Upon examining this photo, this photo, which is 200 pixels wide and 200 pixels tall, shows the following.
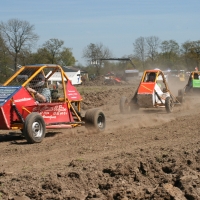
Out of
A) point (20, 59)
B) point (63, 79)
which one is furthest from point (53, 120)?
point (20, 59)

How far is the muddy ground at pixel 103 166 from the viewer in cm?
630

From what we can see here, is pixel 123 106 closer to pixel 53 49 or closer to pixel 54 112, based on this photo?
pixel 54 112

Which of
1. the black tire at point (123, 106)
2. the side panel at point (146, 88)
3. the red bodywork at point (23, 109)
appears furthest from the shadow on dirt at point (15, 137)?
the side panel at point (146, 88)

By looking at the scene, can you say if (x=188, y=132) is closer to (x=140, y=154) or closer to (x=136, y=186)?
(x=140, y=154)

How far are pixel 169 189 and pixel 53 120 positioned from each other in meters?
5.41

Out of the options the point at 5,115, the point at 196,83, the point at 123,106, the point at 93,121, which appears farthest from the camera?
the point at 196,83

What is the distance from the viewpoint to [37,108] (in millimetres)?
11039

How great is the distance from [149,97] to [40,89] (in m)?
6.47

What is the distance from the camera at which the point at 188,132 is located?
38.7 feet

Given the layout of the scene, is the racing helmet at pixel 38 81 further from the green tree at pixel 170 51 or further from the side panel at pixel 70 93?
the green tree at pixel 170 51

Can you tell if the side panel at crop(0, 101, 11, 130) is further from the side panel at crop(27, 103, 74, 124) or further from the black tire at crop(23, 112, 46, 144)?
the side panel at crop(27, 103, 74, 124)

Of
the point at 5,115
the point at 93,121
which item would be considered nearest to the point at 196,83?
the point at 93,121

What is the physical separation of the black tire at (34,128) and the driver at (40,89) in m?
0.72

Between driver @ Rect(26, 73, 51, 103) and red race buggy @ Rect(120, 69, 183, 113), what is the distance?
623 centimetres
